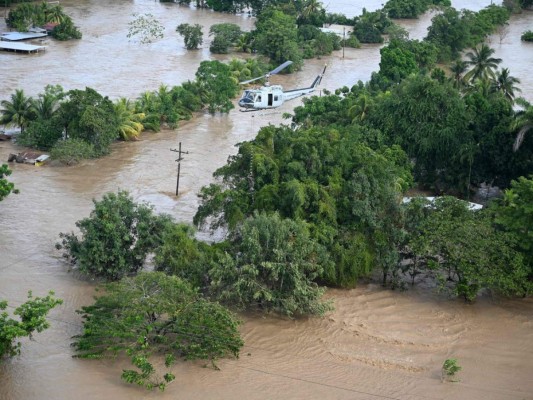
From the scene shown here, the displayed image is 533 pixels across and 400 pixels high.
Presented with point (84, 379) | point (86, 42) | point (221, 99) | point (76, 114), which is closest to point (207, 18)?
point (86, 42)

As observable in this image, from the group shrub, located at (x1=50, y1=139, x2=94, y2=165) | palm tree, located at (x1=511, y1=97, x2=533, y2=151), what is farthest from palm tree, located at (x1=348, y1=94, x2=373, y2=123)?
shrub, located at (x1=50, y1=139, x2=94, y2=165)

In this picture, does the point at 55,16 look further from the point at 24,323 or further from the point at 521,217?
the point at 24,323

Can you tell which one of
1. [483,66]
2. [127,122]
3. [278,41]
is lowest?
[127,122]

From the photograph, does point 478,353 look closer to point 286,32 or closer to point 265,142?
point 265,142

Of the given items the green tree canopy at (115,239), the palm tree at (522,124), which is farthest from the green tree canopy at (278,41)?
the green tree canopy at (115,239)

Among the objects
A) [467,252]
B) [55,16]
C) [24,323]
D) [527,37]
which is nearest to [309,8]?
[527,37]

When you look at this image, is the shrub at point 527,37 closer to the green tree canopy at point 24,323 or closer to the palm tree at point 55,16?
the palm tree at point 55,16
